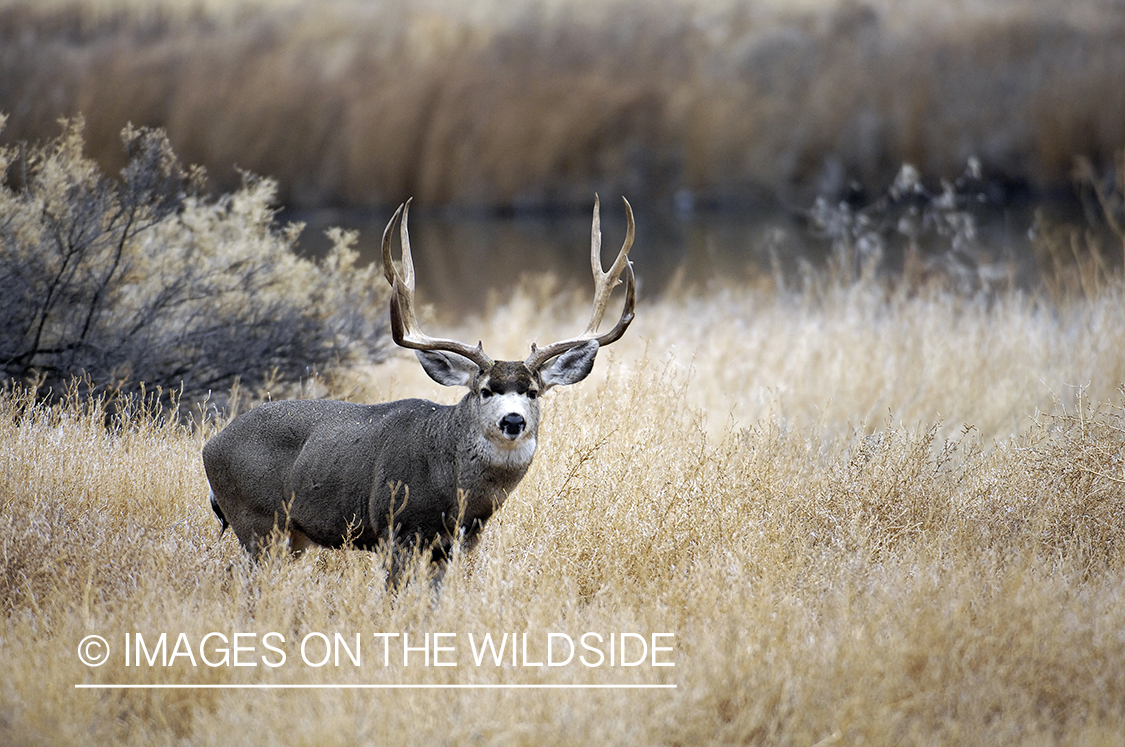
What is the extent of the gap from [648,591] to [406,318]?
1.66 meters

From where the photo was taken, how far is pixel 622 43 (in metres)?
19.8

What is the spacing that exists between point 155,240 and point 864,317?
7028 mm

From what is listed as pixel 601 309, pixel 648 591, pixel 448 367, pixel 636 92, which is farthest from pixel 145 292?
pixel 636 92

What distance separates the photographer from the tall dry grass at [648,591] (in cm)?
328

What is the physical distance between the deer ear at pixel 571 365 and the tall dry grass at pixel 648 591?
2.35 ft

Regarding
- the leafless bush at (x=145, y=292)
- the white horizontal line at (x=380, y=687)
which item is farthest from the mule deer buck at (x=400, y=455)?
the leafless bush at (x=145, y=292)

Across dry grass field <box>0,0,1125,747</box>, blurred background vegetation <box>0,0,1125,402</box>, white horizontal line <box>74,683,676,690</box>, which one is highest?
blurred background vegetation <box>0,0,1125,402</box>

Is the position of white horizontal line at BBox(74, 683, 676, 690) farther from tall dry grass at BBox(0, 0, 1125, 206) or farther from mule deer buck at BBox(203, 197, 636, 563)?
tall dry grass at BBox(0, 0, 1125, 206)

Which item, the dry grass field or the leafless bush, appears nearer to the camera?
the dry grass field

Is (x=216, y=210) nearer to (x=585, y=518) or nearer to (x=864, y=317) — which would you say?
(x=585, y=518)

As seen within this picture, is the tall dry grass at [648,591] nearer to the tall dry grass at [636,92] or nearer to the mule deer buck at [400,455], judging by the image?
the mule deer buck at [400,455]

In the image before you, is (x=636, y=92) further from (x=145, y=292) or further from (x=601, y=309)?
(x=601, y=309)

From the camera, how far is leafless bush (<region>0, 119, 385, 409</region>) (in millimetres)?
7094

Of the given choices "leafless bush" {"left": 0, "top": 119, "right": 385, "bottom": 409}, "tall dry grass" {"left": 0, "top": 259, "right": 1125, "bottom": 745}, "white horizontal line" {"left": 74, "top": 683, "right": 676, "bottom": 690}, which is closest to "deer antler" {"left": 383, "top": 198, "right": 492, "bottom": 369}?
"tall dry grass" {"left": 0, "top": 259, "right": 1125, "bottom": 745}
